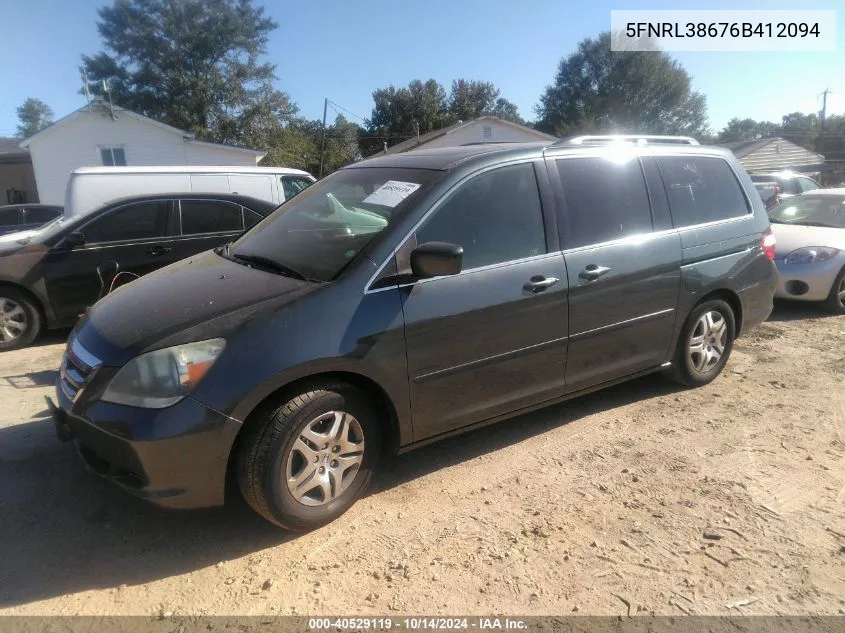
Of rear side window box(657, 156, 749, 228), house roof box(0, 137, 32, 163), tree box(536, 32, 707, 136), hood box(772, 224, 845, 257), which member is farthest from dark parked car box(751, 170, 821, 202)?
tree box(536, 32, 707, 136)

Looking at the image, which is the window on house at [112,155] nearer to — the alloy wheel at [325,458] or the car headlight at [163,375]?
the car headlight at [163,375]

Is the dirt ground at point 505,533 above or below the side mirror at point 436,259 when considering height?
below

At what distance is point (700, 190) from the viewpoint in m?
4.46

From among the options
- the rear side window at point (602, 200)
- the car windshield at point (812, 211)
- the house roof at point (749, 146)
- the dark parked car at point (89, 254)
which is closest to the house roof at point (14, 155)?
the dark parked car at point (89, 254)

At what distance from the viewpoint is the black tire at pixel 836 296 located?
704 cm

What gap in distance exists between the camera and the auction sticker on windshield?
130 inches

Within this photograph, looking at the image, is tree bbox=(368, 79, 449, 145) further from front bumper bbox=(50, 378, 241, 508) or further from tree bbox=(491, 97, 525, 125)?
front bumper bbox=(50, 378, 241, 508)

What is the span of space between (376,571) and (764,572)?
1.68 metres

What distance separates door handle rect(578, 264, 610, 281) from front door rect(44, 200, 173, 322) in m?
4.60

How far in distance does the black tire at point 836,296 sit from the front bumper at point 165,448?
23.6 ft

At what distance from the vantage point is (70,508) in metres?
3.09

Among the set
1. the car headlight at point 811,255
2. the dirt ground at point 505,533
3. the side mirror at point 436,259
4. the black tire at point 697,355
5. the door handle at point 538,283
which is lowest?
the dirt ground at point 505,533

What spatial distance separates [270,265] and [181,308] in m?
0.58

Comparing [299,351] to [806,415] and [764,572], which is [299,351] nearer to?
[764,572]
